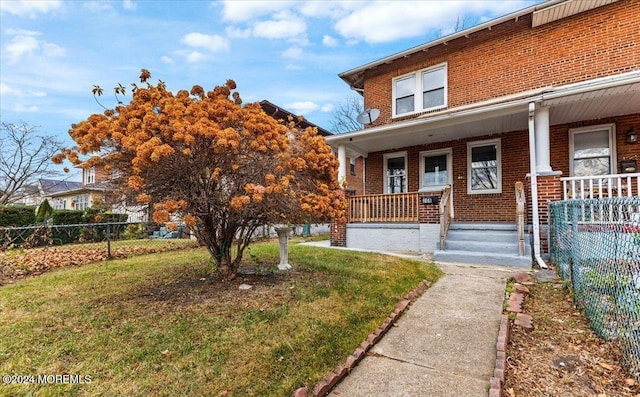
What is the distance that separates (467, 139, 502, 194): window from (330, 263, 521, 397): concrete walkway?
5599mm

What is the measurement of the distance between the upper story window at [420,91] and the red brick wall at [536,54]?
224mm

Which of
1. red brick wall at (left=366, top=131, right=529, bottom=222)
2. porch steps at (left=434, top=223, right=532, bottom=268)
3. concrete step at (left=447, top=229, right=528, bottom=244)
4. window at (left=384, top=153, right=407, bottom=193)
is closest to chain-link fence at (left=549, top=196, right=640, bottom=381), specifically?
porch steps at (left=434, top=223, right=532, bottom=268)

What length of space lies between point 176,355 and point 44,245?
9.73 m

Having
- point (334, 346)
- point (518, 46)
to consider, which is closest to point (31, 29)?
point (334, 346)

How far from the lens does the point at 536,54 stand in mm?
9375

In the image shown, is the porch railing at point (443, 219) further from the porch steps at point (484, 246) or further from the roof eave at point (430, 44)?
the roof eave at point (430, 44)

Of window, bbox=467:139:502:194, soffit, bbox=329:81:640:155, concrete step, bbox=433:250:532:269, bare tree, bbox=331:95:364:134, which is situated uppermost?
bare tree, bbox=331:95:364:134

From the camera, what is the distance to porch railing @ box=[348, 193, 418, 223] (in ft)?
30.0

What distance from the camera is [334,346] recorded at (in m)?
3.15

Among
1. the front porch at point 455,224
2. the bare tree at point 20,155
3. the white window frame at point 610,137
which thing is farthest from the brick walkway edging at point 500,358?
the bare tree at point 20,155

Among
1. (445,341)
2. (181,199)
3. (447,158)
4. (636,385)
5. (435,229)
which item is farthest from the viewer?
(447,158)

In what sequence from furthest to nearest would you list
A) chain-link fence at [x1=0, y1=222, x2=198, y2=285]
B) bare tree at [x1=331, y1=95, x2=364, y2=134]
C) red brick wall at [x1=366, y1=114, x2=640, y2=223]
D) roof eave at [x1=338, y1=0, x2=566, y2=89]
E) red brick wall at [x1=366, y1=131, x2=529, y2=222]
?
bare tree at [x1=331, y1=95, x2=364, y2=134]
red brick wall at [x1=366, y1=131, x2=529, y2=222]
roof eave at [x1=338, y1=0, x2=566, y2=89]
red brick wall at [x1=366, y1=114, x2=640, y2=223]
chain-link fence at [x1=0, y1=222, x2=198, y2=285]

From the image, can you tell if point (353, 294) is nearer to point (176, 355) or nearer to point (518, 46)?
point (176, 355)

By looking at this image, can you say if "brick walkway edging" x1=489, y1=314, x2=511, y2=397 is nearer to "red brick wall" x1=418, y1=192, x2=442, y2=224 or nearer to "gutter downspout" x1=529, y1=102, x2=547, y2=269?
"gutter downspout" x1=529, y1=102, x2=547, y2=269
